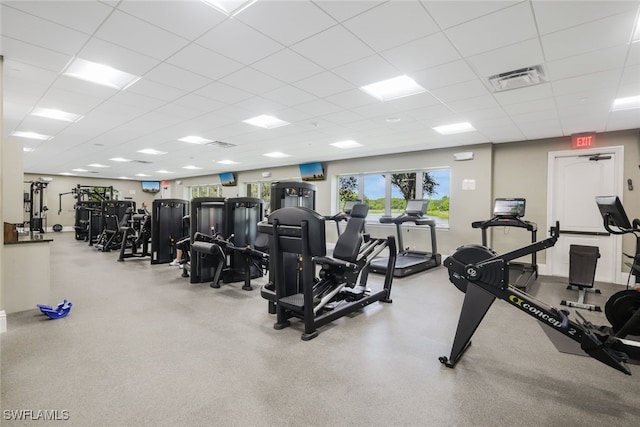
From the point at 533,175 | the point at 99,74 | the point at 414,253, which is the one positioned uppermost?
the point at 99,74

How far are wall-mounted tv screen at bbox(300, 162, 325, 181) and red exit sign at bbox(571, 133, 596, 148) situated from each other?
6.21 meters

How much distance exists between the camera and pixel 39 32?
2693 mm

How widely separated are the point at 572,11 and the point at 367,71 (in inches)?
69.2

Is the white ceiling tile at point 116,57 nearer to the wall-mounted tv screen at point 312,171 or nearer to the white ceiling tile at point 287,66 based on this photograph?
the white ceiling tile at point 287,66

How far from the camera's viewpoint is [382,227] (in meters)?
8.67

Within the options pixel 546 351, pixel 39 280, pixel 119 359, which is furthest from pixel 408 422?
pixel 39 280

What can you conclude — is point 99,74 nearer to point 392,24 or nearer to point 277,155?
point 392,24

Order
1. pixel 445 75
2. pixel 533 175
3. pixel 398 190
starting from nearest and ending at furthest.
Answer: pixel 445 75 → pixel 533 175 → pixel 398 190

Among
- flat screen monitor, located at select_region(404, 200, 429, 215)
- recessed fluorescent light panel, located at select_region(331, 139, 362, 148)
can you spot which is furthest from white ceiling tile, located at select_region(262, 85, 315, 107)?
flat screen monitor, located at select_region(404, 200, 429, 215)

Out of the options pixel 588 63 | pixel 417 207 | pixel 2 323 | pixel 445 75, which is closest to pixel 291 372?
pixel 2 323

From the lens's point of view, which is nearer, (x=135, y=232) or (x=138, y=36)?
(x=138, y=36)

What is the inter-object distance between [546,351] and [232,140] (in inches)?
256

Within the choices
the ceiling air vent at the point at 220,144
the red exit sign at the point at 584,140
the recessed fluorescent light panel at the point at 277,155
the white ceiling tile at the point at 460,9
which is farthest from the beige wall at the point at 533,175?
the ceiling air vent at the point at 220,144

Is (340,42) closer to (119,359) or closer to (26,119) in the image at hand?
(119,359)
